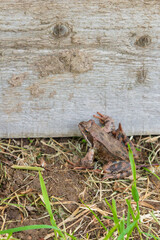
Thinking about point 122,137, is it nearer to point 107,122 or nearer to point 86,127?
point 107,122

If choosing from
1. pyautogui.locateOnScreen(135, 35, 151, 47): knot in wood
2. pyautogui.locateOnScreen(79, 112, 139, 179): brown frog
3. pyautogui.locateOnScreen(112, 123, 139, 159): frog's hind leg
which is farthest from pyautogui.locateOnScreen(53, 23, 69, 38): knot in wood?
pyautogui.locateOnScreen(112, 123, 139, 159): frog's hind leg

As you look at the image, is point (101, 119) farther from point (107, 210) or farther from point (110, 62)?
point (107, 210)

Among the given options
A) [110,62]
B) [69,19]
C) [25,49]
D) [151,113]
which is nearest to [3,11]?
[25,49]

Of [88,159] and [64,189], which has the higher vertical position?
[88,159]

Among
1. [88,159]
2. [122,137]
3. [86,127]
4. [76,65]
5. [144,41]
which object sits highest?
[144,41]

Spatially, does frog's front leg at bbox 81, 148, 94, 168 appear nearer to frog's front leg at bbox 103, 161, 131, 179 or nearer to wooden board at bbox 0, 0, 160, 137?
frog's front leg at bbox 103, 161, 131, 179

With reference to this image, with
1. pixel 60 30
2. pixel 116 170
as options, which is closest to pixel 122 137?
pixel 116 170
